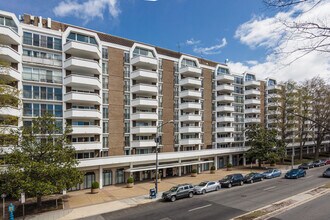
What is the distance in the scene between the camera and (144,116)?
117ft

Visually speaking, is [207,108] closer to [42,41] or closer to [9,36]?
[42,41]

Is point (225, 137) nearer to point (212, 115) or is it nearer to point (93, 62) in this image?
point (212, 115)

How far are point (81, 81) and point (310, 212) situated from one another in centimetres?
2746

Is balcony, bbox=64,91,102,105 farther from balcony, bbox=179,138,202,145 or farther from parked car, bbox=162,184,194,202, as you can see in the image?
balcony, bbox=179,138,202,145

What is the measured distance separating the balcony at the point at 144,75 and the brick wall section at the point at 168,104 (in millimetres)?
3864

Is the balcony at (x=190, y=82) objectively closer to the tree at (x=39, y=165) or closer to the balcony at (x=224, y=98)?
the balcony at (x=224, y=98)

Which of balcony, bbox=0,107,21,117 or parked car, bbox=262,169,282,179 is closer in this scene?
balcony, bbox=0,107,21,117

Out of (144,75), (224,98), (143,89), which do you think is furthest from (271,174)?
(144,75)

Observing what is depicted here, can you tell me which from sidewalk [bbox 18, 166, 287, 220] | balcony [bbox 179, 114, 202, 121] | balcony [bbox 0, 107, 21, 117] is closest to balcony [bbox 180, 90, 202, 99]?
balcony [bbox 179, 114, 202, 121]

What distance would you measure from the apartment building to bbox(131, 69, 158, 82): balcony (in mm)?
156

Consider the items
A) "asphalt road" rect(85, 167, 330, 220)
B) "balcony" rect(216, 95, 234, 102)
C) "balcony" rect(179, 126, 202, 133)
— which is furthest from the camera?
"balcony" rect(216, 95, 234, 102)

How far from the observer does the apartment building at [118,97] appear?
2766 cm

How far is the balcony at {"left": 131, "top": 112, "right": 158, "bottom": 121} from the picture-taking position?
35322 millimetres

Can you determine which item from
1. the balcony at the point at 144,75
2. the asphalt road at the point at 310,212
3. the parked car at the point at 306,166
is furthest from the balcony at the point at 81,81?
the parked car at the point at 306,166
